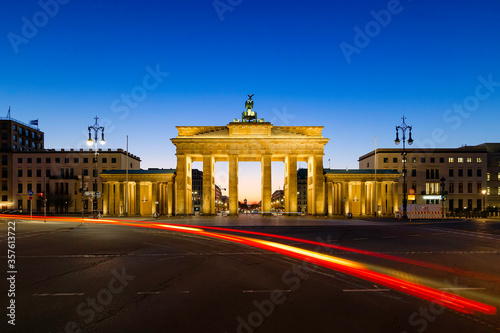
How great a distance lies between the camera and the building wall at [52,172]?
82.3 m

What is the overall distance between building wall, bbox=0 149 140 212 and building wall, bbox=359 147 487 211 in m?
74.4

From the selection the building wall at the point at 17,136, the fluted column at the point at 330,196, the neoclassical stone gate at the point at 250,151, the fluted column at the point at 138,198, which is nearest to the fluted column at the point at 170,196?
the neoclassical stone gate at the point at 250,151

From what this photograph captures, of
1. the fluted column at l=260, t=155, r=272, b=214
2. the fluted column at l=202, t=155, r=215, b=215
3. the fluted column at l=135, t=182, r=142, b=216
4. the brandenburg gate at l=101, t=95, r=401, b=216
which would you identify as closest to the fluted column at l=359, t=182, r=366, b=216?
the brandenburg gate at l=101, t=95, r=401, b=216

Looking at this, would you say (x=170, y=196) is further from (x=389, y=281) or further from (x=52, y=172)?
(x=389, y=281)

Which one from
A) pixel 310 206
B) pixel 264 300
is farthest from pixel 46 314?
pixel 310 206

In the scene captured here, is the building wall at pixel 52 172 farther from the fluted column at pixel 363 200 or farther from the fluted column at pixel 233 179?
the fluted column at pixel 363 200

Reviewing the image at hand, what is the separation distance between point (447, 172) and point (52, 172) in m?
104

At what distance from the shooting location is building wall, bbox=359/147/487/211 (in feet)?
264

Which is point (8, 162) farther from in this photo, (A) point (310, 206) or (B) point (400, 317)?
(B) point (400, 317)

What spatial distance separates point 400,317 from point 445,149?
88.4 m

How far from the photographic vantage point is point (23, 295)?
8.73 meters

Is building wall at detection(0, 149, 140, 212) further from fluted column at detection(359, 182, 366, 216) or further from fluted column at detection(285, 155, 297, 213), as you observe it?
fluted column at detection(359, 182, 366, 216)

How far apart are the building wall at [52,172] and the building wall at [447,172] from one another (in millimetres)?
74449

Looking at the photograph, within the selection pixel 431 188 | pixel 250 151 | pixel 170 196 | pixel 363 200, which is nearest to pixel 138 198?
pixel 170 196
